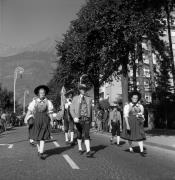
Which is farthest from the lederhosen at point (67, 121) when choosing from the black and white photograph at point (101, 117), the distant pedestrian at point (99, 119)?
the distant pedestrian at point (99, 119)

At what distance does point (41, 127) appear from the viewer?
31.9ft

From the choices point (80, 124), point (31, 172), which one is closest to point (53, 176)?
point (31, 172)

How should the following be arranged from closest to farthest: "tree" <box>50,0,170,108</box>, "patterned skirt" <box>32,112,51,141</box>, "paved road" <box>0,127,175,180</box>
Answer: "paved road" <box>0,127,175,180</box>
"patterned skirt" <box>32,112,51,141</box>
"tree" <box>50,0,170,108</box>

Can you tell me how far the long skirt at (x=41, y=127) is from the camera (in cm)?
963

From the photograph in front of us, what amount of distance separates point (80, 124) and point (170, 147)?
12.7ft

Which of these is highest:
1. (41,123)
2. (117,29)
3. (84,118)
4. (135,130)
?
(117,29)

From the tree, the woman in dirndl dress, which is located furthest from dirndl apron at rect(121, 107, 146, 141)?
the tree

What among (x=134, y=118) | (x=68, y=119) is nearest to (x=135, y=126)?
(x=134, y=118)

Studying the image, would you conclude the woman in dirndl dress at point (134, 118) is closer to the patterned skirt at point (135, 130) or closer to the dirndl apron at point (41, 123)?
the patterned skirt at point (135, 130)

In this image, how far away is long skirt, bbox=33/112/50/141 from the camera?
963 cm

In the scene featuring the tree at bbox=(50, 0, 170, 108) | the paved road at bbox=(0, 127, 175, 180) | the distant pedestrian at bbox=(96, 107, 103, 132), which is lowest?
the paved road at bbox=(0, 127, 175, 180)

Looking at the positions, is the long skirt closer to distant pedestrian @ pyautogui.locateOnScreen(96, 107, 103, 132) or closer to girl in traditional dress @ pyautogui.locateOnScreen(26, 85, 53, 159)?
girl in traditional dress @ pyautogui.locateOnScreen(26, 85, 53, 159)

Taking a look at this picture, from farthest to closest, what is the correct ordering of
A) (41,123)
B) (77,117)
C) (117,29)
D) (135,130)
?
(117,29) < (135,130) < (77,117) < (41,123)

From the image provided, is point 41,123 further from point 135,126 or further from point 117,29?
point 117,29
